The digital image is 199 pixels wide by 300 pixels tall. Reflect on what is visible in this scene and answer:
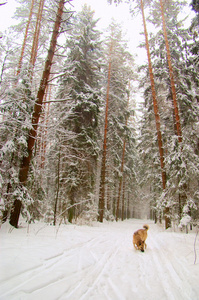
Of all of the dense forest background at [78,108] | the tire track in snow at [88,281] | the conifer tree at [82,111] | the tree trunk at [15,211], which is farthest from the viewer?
the conifer tree at [82,111]

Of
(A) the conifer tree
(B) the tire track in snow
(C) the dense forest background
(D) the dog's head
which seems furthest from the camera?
(A) the conifer tree

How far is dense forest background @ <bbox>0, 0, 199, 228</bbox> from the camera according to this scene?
5.74 meters

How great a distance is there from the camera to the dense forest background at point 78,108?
18.8 feet

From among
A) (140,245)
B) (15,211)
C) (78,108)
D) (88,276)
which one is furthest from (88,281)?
(78,108)

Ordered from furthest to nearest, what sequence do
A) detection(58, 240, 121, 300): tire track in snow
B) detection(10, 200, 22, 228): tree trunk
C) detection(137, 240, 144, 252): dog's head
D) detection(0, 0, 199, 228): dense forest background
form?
detection(0, 0, 199, 228): dense forest background < detection(10, 200, 22, 228): tree trunk < detection(137, 240, 144, 252): dog's head < detection(58, 240, 121, 300): tire track in snow

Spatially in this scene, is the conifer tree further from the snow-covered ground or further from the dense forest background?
the snow-covered ground

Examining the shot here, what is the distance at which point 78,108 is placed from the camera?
12.0 meters

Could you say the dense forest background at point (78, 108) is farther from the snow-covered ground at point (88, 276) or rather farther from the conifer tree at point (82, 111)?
the snow-covered ground at point (88, 276)

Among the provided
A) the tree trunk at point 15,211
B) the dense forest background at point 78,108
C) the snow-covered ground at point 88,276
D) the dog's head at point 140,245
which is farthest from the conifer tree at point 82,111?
the snow-covered ground at point 88,276

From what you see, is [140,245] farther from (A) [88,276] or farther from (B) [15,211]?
(B) [15,211]

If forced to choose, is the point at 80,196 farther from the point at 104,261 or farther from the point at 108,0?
the point at 108,0

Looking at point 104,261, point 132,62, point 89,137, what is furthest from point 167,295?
point 132,62

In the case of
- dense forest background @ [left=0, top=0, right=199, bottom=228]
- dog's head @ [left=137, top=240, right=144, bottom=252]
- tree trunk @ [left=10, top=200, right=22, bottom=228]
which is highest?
dense forest background @ [left=0, top=0, right=199, bottom=228]

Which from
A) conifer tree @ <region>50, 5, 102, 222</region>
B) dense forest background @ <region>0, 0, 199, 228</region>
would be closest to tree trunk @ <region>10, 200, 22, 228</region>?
dense forest background @ <region>0, 0, 199, 228</region>
